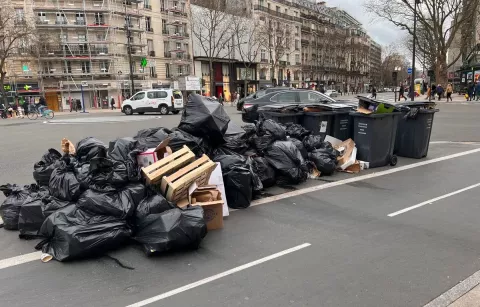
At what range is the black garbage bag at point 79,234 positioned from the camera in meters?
3.39

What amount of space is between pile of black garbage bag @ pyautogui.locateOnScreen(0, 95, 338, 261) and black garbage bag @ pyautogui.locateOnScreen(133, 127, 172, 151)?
0.01 m

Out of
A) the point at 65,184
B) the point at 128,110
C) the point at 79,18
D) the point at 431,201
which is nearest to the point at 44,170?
the point at 65,184

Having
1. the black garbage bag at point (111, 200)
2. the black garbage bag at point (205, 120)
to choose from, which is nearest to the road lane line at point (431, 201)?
the black garbage bag at point (205, 120)

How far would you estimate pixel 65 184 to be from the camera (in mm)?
4121

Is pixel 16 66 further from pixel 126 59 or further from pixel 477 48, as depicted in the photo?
pixel 477 48

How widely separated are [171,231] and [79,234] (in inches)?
33.5

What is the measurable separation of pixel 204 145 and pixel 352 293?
3137 millimetres

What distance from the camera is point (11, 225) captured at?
14.0 ft

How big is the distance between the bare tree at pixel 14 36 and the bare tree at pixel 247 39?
87.8 feet

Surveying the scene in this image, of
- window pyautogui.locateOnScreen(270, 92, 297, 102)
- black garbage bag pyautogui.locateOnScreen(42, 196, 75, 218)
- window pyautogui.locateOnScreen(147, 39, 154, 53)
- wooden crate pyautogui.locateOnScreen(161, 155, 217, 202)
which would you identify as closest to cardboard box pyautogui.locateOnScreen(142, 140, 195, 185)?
wooden crate pyautogui.locateOnScreen(161, 155, 217, 202)

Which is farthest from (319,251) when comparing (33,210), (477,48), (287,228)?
(477,48)

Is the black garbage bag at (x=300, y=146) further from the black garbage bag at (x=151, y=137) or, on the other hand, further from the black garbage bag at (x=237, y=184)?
the black garbage bag at (x=151, y=137)

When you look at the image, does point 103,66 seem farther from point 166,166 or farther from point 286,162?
point 166,166

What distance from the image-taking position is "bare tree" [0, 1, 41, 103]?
34.8m
